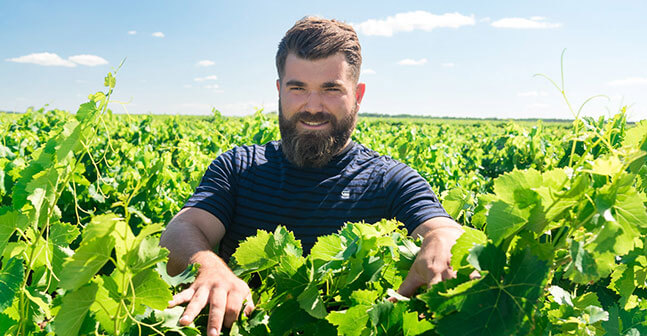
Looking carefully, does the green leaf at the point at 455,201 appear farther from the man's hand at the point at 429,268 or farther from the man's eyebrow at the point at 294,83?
the man's eyebrow at the point at 294,83

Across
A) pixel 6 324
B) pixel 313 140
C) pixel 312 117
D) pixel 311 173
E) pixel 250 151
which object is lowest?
pixel 6 324

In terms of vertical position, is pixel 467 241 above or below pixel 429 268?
above

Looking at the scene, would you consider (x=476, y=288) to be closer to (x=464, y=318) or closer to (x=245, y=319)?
(x=464, y=318)

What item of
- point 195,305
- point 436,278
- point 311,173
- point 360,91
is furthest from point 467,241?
point 360,91

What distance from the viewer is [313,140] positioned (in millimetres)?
2750

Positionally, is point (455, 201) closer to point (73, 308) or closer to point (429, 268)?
point (429, 268)

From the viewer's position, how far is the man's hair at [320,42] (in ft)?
9.07

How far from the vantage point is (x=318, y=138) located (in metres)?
2.76

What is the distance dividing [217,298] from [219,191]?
1463mm

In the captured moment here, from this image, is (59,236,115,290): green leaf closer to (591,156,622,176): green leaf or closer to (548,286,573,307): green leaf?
(591,156,622,176): green leaf

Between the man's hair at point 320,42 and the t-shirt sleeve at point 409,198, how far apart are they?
0.74 meters

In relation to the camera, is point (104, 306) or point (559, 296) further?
point (559, 296)

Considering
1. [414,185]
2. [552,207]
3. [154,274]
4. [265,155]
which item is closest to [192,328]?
[154,274]

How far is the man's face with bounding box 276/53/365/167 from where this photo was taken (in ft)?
9.05
